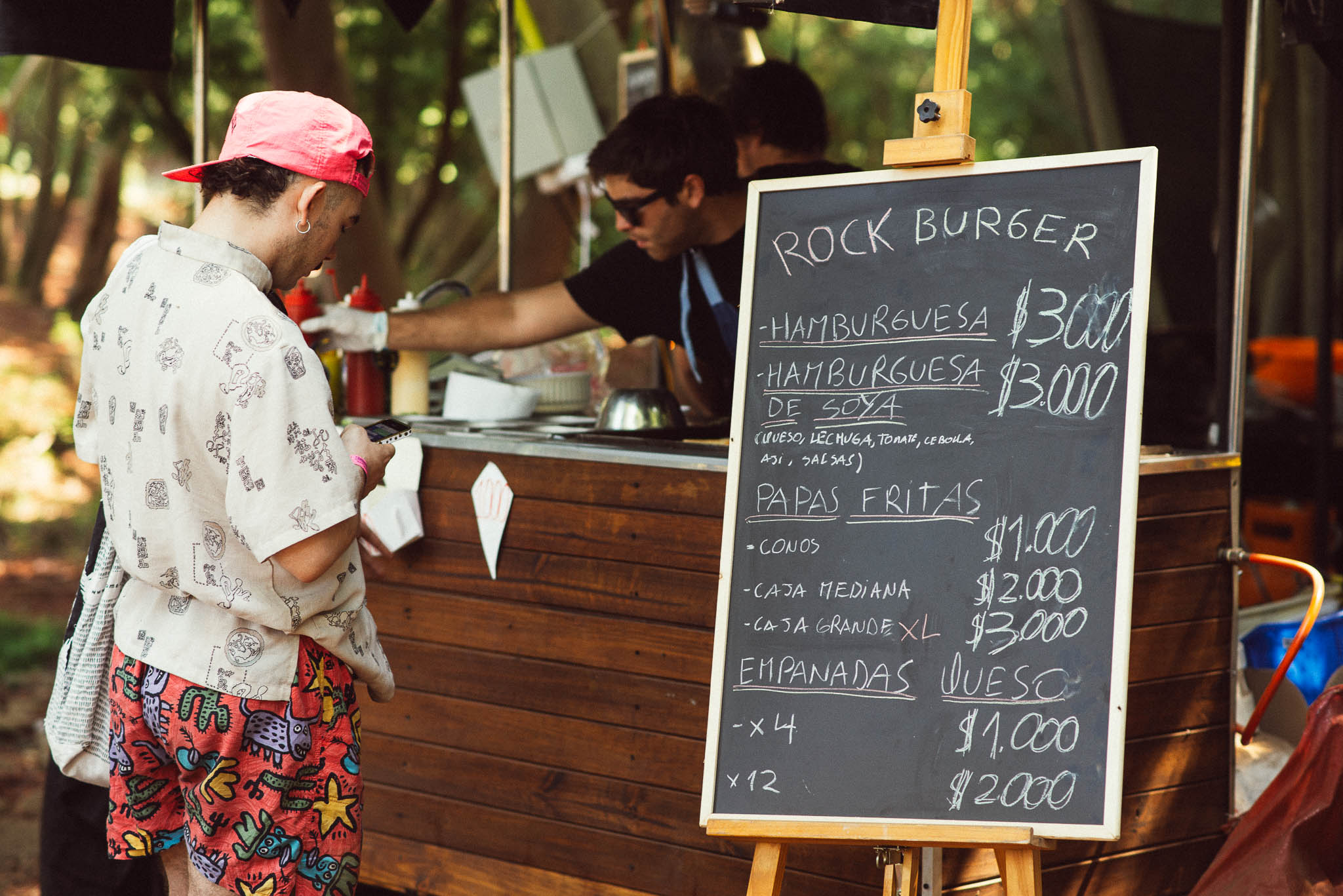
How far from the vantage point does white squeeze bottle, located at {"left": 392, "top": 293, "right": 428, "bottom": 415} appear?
3570 millimetres

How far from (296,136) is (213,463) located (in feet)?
1.64

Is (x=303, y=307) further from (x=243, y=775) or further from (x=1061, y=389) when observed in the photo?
(x=1061, y=389)

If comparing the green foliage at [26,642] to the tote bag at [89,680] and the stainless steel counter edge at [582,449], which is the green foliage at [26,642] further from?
the tote bag at [89,680]

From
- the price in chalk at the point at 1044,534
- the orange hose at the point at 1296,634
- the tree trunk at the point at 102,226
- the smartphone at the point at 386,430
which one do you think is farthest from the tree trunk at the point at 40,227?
the price in chalk at the point at 1044,534

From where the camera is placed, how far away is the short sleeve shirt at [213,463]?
186 centimetres

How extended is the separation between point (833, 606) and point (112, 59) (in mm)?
2363

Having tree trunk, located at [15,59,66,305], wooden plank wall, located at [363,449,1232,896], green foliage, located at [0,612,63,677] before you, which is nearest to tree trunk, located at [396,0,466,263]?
green foliage, located at [0,612,63,677]

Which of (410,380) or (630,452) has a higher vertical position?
(410,380)

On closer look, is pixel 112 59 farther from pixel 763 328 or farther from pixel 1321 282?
pixel 1321 282

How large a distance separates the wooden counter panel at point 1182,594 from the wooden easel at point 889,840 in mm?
775

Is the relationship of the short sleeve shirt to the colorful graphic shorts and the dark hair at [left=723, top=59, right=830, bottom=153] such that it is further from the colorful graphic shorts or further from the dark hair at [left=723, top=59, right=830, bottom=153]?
the dark hair at [left=723, top=59, right=830, bottom=153]

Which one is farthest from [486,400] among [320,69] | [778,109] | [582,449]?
[320,69]

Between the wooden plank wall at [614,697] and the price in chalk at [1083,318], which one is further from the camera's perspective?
the wooden plank wall at [614,697]

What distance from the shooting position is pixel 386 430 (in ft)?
7.21
